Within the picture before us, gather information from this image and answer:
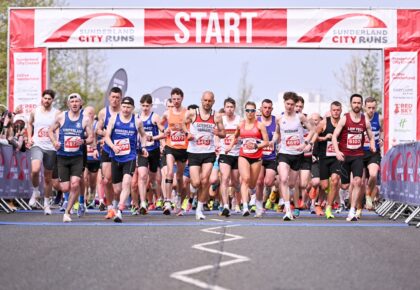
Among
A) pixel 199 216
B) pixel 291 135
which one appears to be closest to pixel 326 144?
pixel 291 135

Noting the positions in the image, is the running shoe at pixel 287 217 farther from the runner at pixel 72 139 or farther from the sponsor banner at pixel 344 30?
the sponsor banner at pixel 344 30

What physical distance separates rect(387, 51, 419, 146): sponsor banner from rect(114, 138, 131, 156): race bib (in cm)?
1013

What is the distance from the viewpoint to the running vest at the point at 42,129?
16891mm

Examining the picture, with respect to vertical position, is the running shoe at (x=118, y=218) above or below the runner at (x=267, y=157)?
below

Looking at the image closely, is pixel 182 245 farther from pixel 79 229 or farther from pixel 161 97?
pixel 161 97

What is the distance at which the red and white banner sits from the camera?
901 inches

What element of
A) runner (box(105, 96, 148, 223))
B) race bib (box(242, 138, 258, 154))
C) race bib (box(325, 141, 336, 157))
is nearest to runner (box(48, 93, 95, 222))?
runner (box(105, 96, 148, 223))

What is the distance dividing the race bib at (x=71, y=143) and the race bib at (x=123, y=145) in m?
0.61

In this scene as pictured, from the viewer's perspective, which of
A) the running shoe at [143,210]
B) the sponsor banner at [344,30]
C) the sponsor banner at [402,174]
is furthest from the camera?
the sponsor banner at [344,30]

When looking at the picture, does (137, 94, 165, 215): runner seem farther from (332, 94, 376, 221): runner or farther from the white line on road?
the white line on road

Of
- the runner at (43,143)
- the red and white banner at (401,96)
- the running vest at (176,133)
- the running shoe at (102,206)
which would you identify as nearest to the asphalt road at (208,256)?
the running vest at (176,133)

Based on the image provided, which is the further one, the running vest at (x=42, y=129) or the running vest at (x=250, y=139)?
the running vest at (x=42, y=129)

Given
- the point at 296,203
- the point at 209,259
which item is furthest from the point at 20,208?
the point at 209,259

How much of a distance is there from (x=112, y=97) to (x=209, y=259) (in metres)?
7.36
